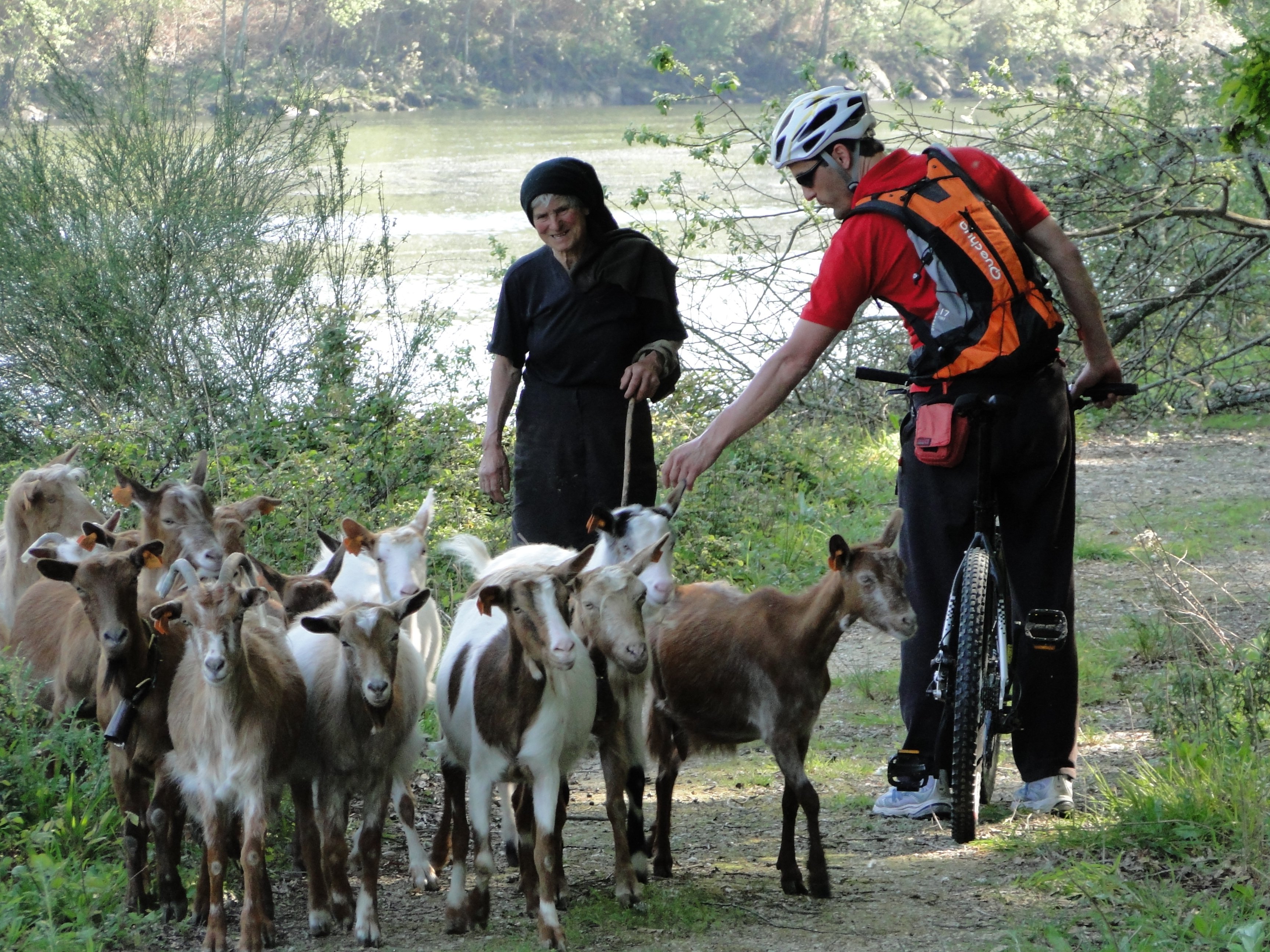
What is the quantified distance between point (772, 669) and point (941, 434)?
1.02m

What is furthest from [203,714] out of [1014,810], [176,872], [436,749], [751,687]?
[1014,810]

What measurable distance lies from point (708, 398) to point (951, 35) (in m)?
8.51

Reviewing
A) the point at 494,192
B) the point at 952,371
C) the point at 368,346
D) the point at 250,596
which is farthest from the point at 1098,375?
the point at 494,192

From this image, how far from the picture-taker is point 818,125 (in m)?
4.55

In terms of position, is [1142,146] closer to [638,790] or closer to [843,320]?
[843,320]

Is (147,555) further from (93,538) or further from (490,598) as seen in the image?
(490,598)

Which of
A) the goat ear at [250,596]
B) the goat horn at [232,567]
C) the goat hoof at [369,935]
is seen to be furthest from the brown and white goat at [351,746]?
the goat horn at [232,567]

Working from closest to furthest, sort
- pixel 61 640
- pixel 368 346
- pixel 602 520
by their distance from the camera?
pixel 602 520, pixel 61 640, pixel 368 346

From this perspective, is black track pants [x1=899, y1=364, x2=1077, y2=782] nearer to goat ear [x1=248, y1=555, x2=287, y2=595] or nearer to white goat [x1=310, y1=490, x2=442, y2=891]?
white goat [x1=310, y1=490, x2=442, y2=891]

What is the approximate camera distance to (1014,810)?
488cm

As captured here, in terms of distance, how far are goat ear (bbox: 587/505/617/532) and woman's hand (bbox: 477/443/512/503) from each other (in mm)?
894

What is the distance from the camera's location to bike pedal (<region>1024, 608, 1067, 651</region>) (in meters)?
4.73

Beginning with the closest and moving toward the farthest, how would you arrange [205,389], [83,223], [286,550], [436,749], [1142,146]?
[436,749]
[286,550]
[1142,146]
[205,389]
[83,223]

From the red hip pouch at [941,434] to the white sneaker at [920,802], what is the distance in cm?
126
